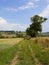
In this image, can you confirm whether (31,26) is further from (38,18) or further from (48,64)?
(48,64)

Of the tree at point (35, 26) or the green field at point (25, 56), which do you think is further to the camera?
the tree at point (35, 26)

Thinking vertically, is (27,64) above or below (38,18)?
below

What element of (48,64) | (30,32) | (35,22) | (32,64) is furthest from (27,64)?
(35,22)

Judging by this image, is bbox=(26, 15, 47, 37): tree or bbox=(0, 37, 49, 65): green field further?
bbox=(26, 15, 47, 37): tree

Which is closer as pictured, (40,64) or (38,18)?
(40,64)

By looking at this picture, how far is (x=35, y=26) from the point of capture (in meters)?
108

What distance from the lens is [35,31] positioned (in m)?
102

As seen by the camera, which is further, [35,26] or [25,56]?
[35,26]

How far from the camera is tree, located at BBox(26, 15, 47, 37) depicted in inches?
4016

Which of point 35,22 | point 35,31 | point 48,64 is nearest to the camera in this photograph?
point 48,64

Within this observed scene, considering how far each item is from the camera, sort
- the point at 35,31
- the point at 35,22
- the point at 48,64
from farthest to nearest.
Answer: the point at 35,22, the point at 35,31, the point at 48,64

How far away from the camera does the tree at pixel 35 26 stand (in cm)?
10200

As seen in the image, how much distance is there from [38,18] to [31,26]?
6871mm

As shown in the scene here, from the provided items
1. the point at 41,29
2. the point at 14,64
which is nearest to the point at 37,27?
the point at 41,29
